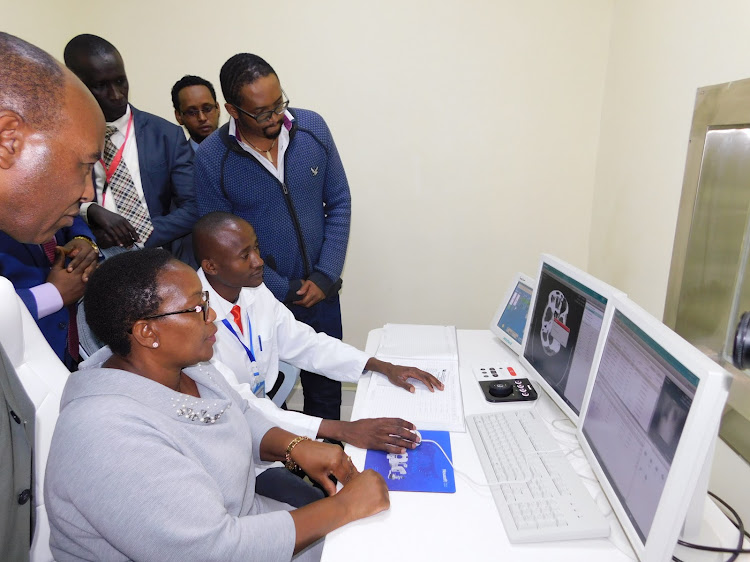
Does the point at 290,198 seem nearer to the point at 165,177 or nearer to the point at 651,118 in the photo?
the point at 165,177

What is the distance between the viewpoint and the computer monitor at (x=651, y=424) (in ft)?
2.31

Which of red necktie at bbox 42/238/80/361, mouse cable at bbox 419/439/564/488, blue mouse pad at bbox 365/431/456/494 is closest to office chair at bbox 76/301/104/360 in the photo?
red necktie at bbox 42/238/80/361

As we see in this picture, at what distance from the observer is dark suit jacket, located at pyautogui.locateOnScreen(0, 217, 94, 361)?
140 centimetres

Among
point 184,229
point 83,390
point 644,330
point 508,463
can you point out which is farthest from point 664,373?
point 184,229

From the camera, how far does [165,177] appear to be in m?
2.01

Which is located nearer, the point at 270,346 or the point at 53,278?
the point at 53,278

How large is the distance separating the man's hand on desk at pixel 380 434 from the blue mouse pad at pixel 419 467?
0.6 inches

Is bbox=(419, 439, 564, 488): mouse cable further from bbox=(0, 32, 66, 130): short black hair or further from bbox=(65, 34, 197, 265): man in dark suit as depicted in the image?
bbox=(65, 34, 197, 265): man in dark suit

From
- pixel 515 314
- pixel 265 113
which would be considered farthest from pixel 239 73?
pixel 515 314

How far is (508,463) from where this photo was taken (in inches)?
44.4

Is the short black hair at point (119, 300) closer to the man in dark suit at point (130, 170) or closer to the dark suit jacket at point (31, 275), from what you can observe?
the dark suit jacket at point (31, 275)

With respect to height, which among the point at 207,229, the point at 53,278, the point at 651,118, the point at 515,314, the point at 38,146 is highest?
the point at 651,118

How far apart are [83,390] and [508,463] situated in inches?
34.7

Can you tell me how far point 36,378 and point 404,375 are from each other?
3.09 ft
